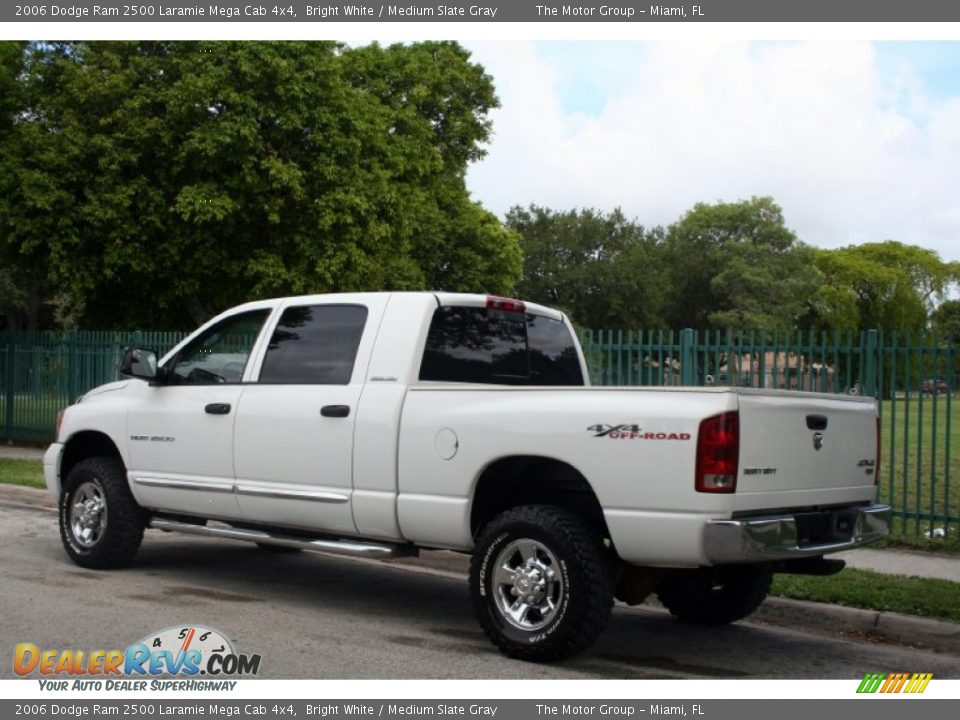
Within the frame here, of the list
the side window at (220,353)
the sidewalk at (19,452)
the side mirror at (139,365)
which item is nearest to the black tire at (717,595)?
the side window at (220,353)

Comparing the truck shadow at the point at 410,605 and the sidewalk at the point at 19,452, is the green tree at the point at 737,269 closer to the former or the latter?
the sidewalk at the point at 19,452

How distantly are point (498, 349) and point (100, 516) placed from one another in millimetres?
3510

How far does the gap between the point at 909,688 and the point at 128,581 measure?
213 inches

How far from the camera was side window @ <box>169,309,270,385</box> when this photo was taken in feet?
26.7

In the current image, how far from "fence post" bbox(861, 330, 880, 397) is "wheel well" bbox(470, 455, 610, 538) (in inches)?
199

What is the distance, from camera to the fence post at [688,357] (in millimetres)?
11719

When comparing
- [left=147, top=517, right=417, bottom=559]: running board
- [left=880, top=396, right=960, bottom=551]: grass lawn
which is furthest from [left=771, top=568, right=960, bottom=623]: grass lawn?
[left=147, top=517, right=417, bottom=559]: running board

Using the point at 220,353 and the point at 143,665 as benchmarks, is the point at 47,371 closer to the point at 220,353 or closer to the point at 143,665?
the point at 220,353

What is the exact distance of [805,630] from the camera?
300 inches

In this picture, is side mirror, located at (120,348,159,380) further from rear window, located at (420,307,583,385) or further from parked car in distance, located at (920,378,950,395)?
parked car in distance, located at (920,378,950,395)

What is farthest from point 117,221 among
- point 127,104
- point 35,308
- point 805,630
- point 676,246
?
point 676,246

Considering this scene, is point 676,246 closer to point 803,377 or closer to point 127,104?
point 127,104

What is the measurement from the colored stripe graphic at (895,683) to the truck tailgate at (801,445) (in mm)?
1018

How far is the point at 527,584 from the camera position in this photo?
6242 millimetres
